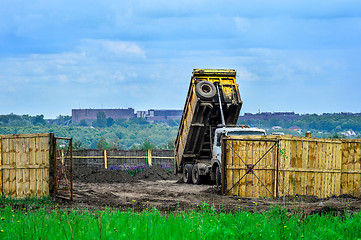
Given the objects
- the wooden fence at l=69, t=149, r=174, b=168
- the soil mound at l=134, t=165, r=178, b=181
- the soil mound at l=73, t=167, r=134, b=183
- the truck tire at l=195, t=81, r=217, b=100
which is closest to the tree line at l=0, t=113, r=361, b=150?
the wooden fence at l=69, t=149, r=174, b=168

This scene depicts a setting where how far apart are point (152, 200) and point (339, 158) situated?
7196 mm

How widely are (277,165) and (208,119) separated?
19.8 feet

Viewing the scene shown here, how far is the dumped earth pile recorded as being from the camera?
30.6m

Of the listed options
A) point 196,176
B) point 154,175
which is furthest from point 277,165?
point 154,175

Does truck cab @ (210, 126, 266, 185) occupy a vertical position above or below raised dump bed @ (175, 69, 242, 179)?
below

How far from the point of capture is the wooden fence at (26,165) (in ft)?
53.3

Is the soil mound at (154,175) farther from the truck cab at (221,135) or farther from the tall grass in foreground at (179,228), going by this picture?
the tall grass in foreground at (179,228)

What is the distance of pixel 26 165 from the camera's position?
16531 mm

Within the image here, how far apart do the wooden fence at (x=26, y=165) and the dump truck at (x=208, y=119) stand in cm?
783

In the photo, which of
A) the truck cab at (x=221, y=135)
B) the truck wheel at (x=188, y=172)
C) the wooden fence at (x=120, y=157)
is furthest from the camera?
the wooden fence at (x=120, y=157)

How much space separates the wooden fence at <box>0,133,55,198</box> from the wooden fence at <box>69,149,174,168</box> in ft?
67.3

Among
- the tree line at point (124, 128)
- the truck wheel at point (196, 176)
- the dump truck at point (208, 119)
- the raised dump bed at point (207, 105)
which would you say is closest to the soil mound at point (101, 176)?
the truck wheel at point (196, 176)

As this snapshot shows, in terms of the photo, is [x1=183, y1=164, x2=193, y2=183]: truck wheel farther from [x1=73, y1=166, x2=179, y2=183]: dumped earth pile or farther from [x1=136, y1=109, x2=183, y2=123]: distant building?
[x1=136, y1=109, x2=183, y2=123]: distant building

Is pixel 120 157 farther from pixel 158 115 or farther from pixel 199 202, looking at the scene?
pixel 158 115
